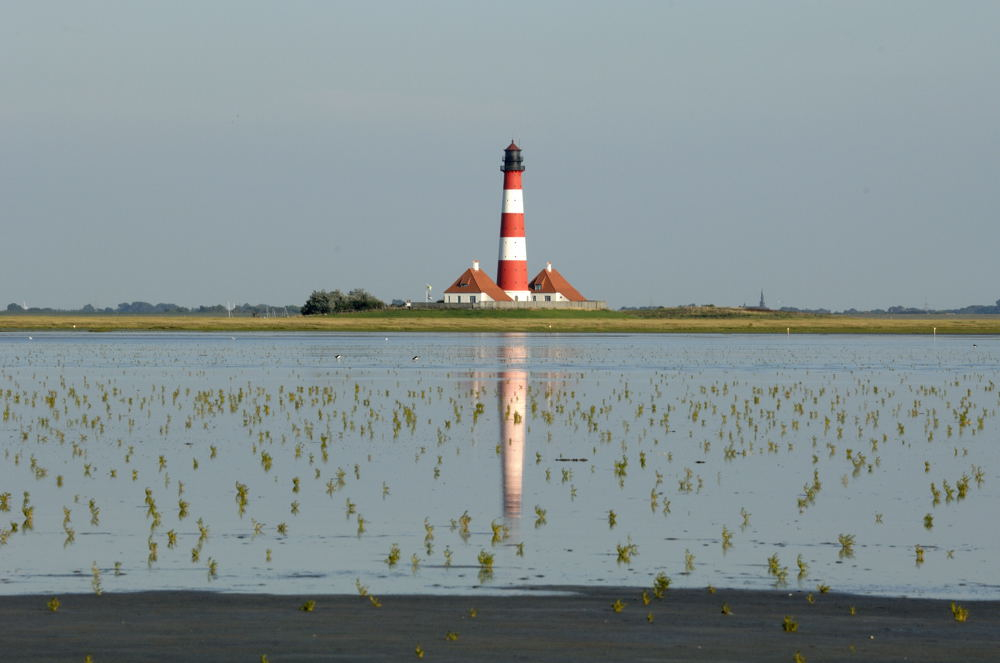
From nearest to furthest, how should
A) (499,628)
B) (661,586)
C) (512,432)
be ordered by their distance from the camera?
1. (499,628)
2. (661,586)
3. (512,432)

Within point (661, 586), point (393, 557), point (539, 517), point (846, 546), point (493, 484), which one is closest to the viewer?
point (661, 586)

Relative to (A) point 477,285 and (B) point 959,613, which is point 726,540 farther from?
(A) point 477,285

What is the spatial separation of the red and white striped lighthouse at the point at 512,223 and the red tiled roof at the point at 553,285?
997 centimetres

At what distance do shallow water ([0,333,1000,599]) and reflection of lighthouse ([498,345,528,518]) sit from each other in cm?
13

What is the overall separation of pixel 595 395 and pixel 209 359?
33661 millimetres

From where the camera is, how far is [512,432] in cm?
3228

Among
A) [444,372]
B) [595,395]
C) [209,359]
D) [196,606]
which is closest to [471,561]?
[196,606]

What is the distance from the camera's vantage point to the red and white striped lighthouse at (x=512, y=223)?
13962 cm

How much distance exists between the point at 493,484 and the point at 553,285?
134 metres

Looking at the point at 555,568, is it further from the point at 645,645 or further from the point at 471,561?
the point at 645,645

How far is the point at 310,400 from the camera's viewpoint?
42.3 m

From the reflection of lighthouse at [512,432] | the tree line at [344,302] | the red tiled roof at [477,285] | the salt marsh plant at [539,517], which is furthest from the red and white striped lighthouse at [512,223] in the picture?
the salt marsh plant at [539,517]

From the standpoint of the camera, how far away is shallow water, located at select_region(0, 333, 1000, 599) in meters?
15.6

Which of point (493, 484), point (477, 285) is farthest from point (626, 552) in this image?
point (477, 285)
